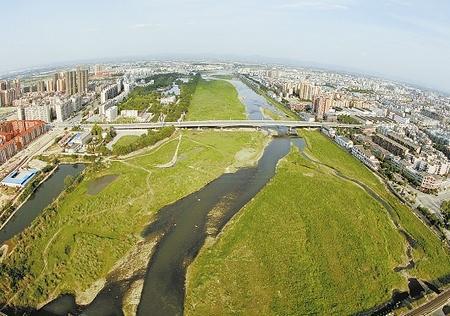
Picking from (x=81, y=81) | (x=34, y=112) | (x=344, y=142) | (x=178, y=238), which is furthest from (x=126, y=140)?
(x=81, y=81)

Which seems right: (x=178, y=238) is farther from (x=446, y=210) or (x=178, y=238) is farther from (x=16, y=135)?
(x=16, y=135)

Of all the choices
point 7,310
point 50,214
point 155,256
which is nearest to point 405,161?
point 155,256

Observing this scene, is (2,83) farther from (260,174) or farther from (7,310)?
(7,310)

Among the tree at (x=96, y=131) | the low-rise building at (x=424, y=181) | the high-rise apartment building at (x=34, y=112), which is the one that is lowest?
the low-rise building at (x=424, y=181)

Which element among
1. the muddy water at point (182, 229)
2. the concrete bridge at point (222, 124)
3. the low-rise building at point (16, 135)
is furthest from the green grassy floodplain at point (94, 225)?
the concrete bridge at point (222, 124)

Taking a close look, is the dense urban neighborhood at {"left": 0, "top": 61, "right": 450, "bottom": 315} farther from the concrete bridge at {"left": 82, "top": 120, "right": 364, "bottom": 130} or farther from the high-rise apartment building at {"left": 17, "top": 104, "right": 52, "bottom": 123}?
the concrete bridge at {"left": 82, "top": 120, "right": 364, "bottom": 130}

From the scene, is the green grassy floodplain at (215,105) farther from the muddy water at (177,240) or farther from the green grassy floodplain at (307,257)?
the green grassy floodplain at (307,257)
